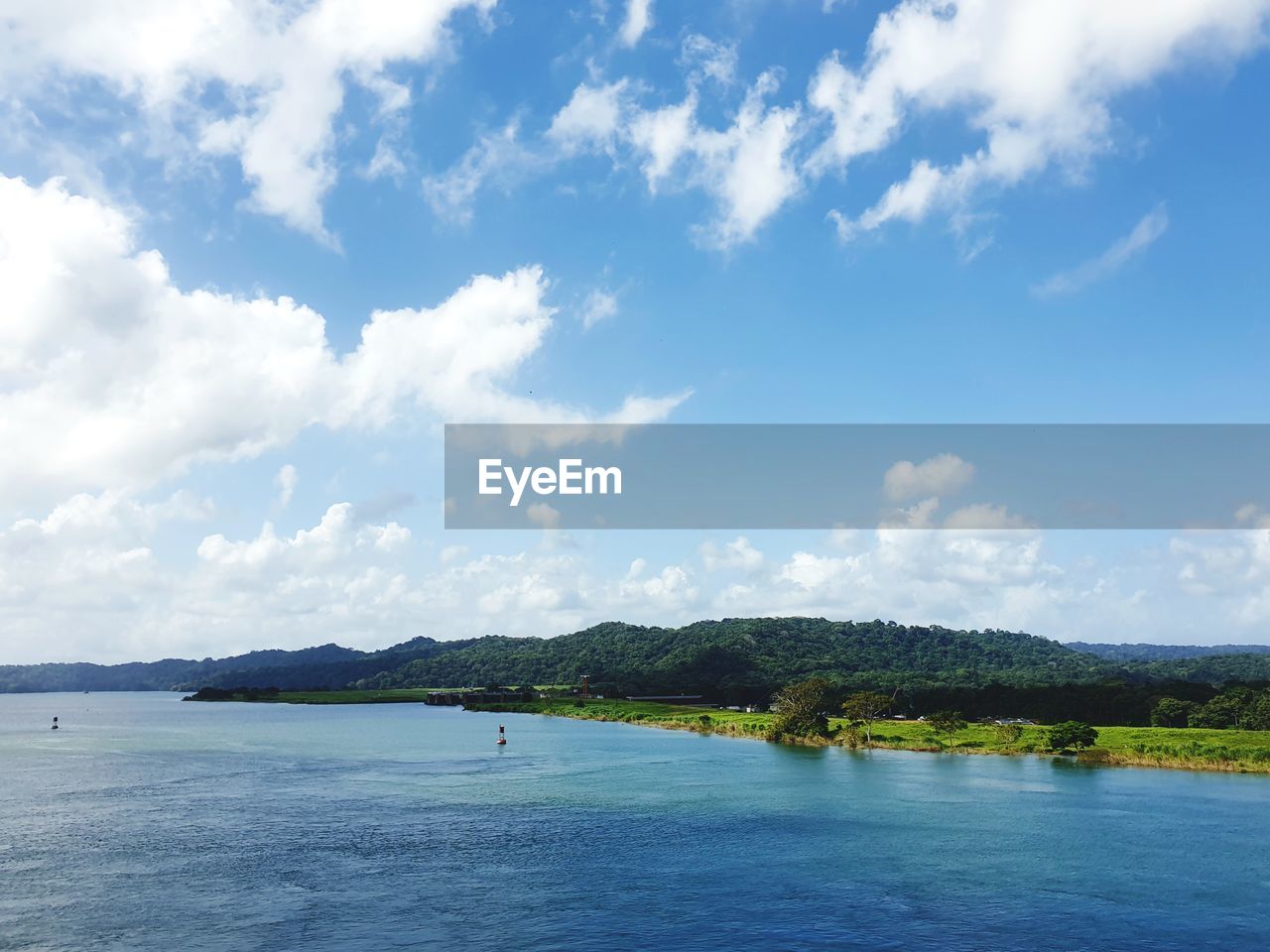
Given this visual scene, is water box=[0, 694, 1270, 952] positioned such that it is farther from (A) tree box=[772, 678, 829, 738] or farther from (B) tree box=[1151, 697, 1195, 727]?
(B) tree box=[1151, 697, 1195, 727]

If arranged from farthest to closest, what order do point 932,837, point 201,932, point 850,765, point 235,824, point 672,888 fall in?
point 850,765 → point 235,824 → point 932,837 → point 672,888 → point 201,932

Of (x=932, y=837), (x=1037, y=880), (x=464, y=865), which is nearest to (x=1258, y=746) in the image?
Answer: (x=932, y=837)

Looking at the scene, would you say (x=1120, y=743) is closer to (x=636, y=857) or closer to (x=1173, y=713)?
(x=1173, y=713)

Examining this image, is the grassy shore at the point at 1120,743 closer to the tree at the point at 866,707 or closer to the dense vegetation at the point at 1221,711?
the tree at the point at 866,707

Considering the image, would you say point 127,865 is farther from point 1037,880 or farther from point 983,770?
point 983,770

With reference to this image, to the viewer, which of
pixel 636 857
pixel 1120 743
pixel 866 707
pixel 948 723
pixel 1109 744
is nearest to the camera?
pixel 636 857

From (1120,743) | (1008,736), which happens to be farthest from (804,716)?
(1120,743)

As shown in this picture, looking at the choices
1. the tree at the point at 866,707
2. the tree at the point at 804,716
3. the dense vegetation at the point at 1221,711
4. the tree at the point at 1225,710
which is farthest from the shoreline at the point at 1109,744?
the dense vegetation at the point at 1221,711
